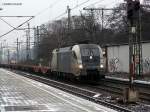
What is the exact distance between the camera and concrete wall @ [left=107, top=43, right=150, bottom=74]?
4322 centimetres

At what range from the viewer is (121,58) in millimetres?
48406

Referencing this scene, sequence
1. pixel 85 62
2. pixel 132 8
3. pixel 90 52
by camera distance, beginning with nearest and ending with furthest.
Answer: pixel 132 8 → pixel 85 62 → pixel 90 52

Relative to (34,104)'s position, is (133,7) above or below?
above

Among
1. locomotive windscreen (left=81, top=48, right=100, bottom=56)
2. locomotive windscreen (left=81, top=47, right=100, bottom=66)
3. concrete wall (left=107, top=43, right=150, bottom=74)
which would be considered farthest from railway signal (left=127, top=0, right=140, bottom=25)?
concrete wall (left=107, top=43, right=150, bottom=74)

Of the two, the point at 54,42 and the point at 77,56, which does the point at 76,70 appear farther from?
the point at 54,42

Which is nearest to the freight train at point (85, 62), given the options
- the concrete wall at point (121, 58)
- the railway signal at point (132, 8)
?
the concrete wall at point (121, 58)

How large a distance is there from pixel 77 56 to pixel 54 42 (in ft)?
141

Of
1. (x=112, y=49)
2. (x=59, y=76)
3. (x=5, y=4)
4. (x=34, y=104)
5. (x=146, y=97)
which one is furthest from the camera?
(x=112, y=49)

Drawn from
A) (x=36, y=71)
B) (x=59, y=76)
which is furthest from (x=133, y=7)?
(x=36, y=71)

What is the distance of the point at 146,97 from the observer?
20.7 metres

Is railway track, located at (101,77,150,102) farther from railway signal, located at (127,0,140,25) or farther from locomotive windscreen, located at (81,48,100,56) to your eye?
railway signal, located at (127,0,140,25)

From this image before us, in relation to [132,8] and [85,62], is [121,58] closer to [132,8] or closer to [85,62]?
[85,62]

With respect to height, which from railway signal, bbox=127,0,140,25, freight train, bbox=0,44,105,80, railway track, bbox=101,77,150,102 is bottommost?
railway track, bbox=101,77,150,102

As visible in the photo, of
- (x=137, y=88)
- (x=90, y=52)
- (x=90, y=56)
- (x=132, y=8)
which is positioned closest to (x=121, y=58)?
(x=90, y=52)
